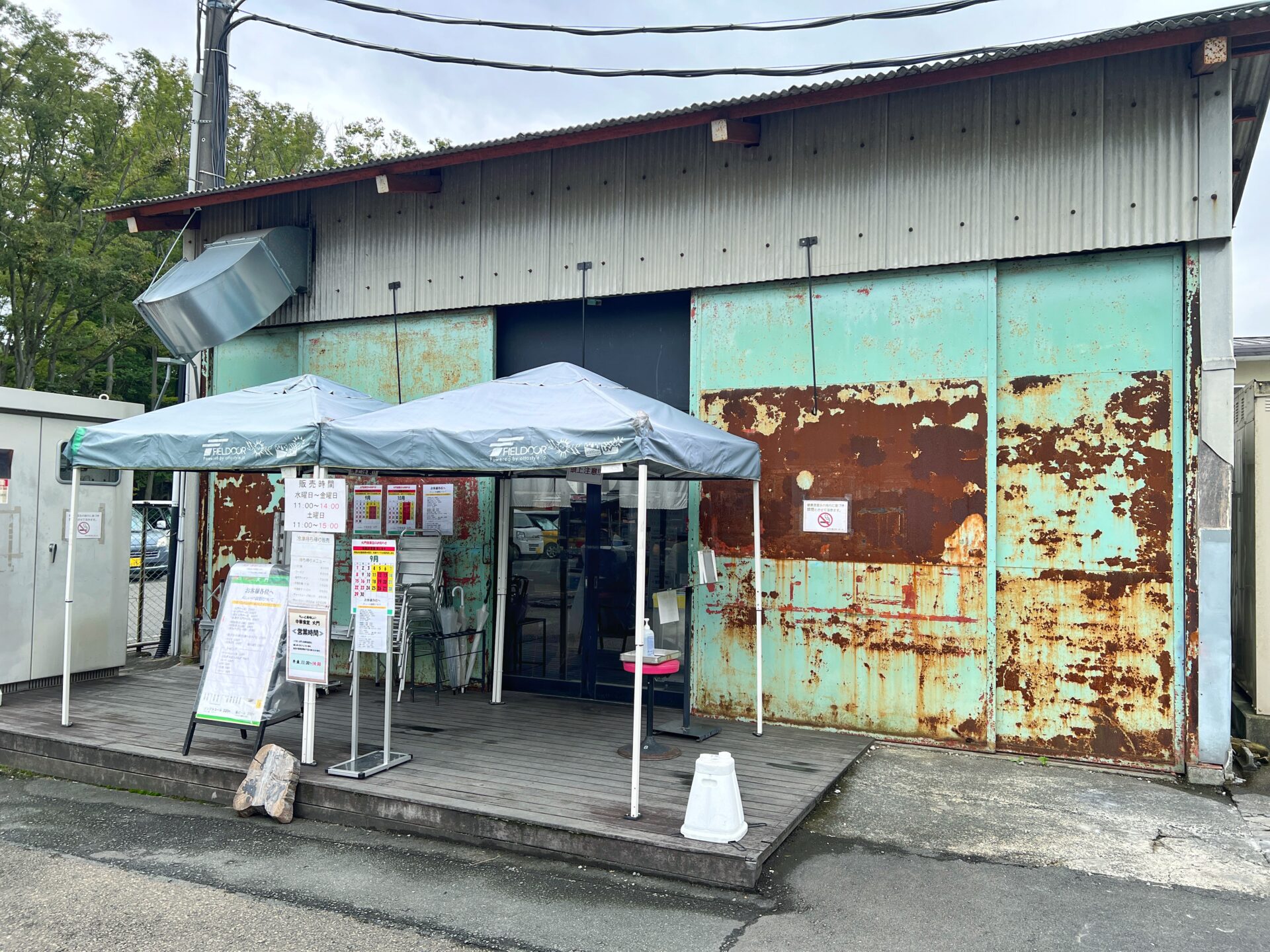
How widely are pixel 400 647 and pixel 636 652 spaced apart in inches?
122

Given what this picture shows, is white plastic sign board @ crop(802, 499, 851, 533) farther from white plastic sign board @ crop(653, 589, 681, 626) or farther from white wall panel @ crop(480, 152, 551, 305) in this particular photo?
white wall panel @ crop(480, 152, 551, 305)

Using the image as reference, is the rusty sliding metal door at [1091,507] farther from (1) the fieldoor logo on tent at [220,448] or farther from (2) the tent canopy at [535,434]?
(1) the fieldoor logo on tent at [220,448]

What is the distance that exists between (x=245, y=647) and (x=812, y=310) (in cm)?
507

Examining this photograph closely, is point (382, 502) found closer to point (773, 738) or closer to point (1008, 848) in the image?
point (773, 738)

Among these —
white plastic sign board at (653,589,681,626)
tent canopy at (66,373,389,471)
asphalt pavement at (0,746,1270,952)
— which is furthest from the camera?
white plastic sign board at (653,589,681,626)

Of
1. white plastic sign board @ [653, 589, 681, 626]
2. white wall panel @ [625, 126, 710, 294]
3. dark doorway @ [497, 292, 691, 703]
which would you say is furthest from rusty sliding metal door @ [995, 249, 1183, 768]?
dark doorway @ [497, 292, 691, 703]

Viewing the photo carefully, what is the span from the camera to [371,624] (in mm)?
5926

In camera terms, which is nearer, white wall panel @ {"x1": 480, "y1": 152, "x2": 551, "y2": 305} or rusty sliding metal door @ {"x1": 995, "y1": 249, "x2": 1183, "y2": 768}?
rusty sliding metal door @ {"x1": 995, "y1": 249, "x2": 1183, "y2": 768}

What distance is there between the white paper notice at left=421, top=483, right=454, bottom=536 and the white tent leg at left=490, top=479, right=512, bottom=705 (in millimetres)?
696

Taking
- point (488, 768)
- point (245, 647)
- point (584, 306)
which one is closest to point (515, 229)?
point (584, 306)

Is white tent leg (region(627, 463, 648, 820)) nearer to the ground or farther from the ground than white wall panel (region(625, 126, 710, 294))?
nearer to the ground

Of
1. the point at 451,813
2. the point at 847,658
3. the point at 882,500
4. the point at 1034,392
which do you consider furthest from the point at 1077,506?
the point at 451,813

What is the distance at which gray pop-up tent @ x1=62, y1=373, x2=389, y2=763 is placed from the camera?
19.9ft

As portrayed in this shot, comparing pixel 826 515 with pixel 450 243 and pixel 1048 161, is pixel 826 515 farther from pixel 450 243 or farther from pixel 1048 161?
pixel 450 243
